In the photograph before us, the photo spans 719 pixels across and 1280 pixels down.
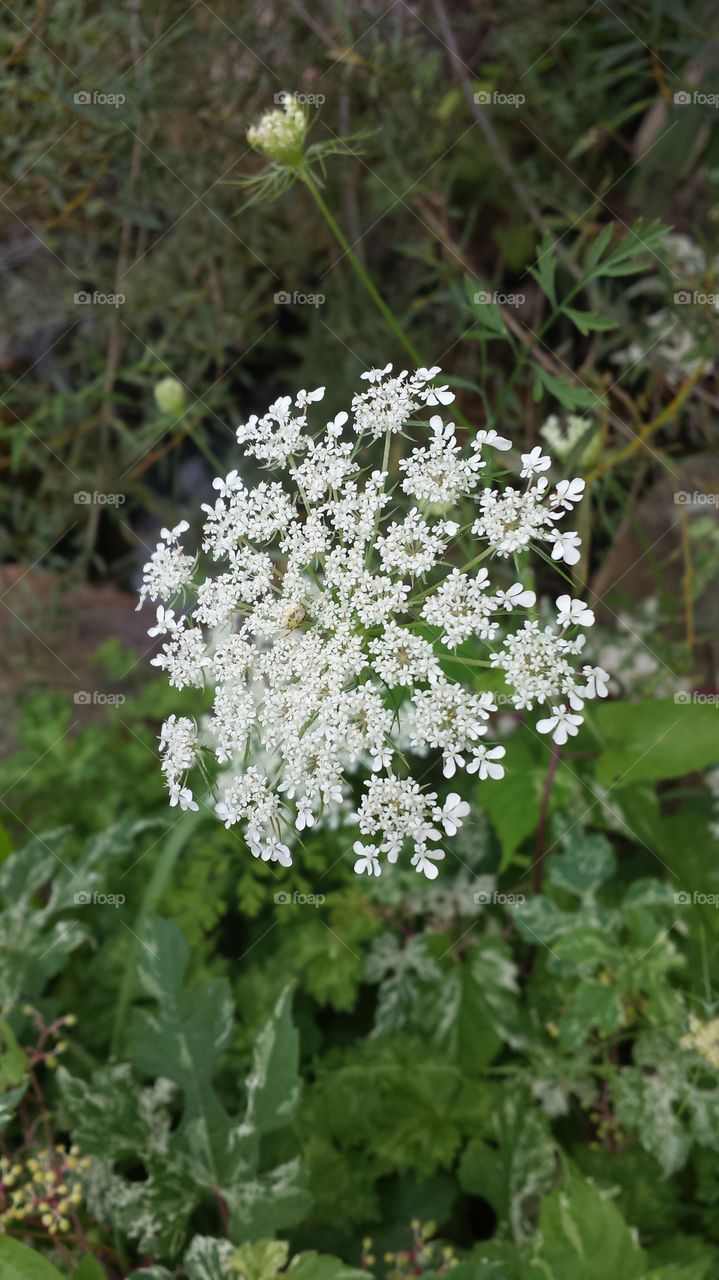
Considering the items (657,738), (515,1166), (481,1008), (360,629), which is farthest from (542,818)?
(360,629)

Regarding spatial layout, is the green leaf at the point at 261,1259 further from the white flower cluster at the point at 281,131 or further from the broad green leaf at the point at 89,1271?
the white flower cluster at the point at 281,131

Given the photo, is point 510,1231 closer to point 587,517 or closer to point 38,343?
point 587,517

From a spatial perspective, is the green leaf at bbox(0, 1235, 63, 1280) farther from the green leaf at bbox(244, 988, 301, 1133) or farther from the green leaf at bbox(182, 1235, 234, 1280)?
the green leaf at bbox(244, 988, 301, 1133)

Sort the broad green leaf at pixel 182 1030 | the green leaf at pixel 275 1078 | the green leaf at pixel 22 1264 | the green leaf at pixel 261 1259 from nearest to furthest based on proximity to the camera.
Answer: the green leaf at pixel 22 1264 < the green leaf at pixel 261 1259 < the green leaf at pixel 275 1078 < the broad green leaf at pixel 182 1030

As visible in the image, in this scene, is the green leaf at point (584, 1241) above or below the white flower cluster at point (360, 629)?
below

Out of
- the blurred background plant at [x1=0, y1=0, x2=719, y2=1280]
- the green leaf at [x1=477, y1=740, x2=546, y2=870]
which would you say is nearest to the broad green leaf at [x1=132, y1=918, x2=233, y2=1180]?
the blurred background plant at [x1=0, y1=0, x2=719, y2=1280]

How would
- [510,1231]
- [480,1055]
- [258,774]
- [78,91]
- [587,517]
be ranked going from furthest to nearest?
[78,91]
[587,517]
[480,1055]
[510,1231]
[258,774]

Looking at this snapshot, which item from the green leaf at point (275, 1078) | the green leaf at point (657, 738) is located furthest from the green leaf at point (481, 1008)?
the green leaf at point (657, 738)

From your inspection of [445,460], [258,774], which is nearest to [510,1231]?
[258,774]
